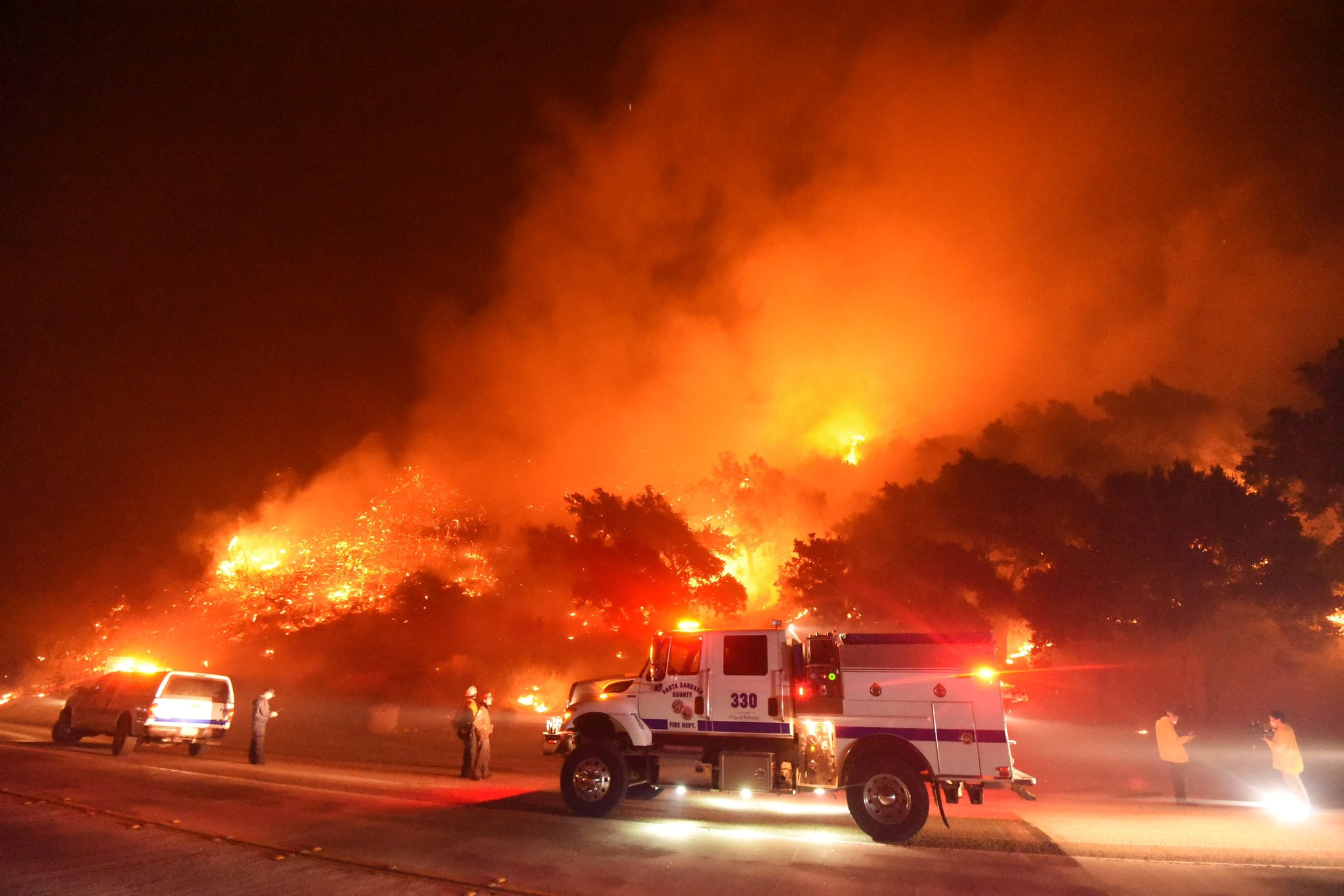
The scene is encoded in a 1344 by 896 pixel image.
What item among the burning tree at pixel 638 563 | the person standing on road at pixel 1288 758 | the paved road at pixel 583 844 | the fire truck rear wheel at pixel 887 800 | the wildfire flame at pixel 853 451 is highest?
the wildfire flame at pixel 853 451

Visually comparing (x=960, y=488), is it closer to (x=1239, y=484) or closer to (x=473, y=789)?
(x=1239, y=484)

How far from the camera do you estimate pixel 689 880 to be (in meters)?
7.04

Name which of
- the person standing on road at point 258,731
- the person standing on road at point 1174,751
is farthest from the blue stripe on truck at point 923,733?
the person standing on road at point 258,731

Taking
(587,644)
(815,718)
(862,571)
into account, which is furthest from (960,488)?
(815,718)

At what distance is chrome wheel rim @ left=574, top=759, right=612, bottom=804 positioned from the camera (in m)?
10.4

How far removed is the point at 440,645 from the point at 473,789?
59.8 ft

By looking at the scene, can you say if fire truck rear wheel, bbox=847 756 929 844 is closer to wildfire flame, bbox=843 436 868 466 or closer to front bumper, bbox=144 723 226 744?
front bumper, bbox=144 723 226 744

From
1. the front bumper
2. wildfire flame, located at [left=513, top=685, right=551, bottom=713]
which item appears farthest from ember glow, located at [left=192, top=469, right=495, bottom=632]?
the front bumper

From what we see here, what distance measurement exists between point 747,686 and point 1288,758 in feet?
28.4

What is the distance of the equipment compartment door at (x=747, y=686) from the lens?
32.2ft

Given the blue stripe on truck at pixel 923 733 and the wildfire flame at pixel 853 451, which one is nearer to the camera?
the blue stripe on truck at pixel 923 733

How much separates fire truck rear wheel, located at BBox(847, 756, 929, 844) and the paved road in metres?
0.21

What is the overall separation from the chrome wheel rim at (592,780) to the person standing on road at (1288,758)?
33.2 feet

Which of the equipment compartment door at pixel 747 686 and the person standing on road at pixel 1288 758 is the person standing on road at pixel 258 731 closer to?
the equipment compartment door at pixel 747 686
